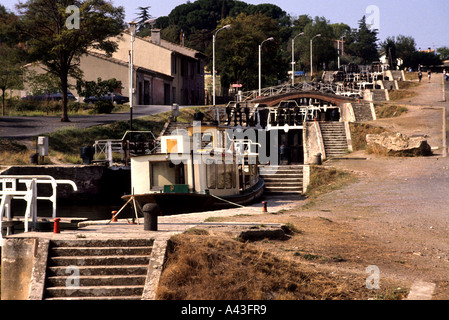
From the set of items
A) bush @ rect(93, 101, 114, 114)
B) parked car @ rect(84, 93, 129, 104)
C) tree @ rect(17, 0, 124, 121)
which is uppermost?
tree @ rect(17, 0, 124, 121)

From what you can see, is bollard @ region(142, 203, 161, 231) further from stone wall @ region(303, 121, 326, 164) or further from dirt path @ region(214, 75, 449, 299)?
stone wall @ region(303, 121, 326, 164)

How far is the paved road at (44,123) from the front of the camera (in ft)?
131

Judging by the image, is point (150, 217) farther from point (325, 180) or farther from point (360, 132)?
point (360, 132)

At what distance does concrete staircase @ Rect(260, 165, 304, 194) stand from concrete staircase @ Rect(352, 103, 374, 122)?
48.7 ft

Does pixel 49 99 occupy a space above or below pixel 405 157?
above

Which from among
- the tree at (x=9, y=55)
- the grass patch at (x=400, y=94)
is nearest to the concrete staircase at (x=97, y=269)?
the tree at (x=9, y=55)

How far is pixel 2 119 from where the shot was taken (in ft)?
152

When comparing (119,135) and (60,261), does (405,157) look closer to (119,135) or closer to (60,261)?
(119,135)

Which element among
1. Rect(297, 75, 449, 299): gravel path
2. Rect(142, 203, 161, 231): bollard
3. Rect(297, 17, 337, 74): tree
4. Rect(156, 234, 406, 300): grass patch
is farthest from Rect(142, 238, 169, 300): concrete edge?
Rect(297, 17, 337, 74): tree

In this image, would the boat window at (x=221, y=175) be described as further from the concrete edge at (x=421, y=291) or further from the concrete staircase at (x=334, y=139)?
the concrete edge at (x=421, y=291)

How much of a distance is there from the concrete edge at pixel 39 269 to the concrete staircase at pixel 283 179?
23.6 m

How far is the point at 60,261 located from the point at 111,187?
942 inches

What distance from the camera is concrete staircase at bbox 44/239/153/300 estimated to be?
11984 mm

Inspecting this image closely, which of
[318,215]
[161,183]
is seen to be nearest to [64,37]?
[161,183]
